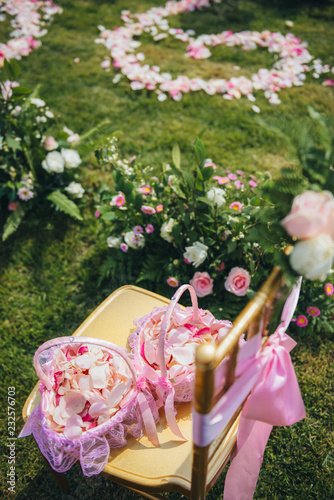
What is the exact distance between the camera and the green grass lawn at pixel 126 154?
177 cm

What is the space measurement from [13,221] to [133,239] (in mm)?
959

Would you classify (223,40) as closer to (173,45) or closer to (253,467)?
(173,45)

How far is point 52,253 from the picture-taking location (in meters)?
2.61

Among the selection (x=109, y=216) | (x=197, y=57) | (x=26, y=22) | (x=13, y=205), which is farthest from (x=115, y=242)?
(x=26, y=22)

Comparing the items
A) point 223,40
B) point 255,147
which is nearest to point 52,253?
point 255,147

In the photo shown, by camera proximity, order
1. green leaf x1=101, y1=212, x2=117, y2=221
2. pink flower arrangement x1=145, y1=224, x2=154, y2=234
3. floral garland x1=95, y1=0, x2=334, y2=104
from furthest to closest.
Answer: floral garland x1=95, y1=0, x2=334, y2=104 → green leaf x1=101, y1=212, x2=117, y2=221 → pink flower arrangement x1=145, y1=224, x2=154, y2=234

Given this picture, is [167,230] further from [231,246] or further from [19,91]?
[19,91]

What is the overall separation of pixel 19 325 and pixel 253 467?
156cm

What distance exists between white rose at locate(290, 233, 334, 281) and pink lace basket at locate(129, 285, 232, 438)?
55cm

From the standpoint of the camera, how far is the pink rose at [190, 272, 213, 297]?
2.02m

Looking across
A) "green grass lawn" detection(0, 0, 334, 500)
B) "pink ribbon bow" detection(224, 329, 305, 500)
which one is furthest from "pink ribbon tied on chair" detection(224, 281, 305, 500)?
"green grass lawn" detection(0, 0, 334, 500)

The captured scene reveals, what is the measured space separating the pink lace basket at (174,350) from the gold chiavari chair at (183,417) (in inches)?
3.0

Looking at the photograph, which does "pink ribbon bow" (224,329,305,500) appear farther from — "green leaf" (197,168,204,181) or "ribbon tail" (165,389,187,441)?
"green leaf" (197,168,204,181)

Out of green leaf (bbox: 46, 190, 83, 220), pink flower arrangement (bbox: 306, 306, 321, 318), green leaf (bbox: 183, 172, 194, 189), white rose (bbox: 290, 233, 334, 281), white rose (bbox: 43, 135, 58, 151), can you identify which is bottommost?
pink flower arrangement (bbox: 306, 306, 321, 318)
